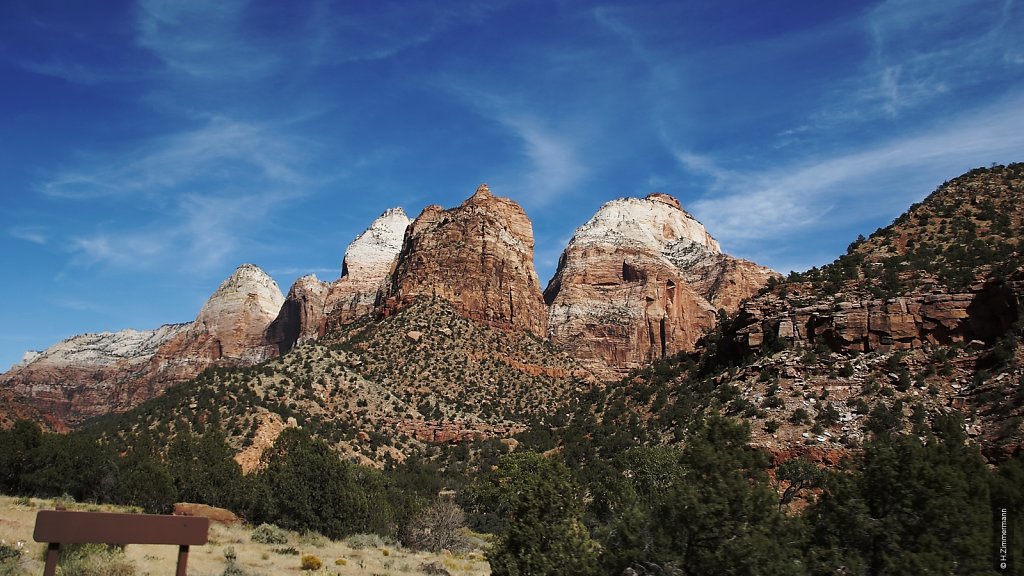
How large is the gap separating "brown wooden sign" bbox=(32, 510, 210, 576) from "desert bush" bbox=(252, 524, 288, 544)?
2154 cm

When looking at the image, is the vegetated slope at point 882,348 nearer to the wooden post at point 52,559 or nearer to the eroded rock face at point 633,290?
the wooden post at point 52,559

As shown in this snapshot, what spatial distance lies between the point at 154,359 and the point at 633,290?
106045 mm

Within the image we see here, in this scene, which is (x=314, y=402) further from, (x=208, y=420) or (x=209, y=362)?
(x=209, y=362)

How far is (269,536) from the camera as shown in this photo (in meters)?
30.1

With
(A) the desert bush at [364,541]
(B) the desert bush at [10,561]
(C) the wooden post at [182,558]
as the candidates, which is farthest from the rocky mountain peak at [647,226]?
(C) the wooden post at [182,558]

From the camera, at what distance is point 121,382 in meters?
155

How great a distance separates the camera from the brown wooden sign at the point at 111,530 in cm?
855

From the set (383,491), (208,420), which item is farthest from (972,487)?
(208,420)

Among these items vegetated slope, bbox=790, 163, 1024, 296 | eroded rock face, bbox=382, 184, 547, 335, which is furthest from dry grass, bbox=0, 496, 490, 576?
eroded rock face, bbox=382, 184, 547, 335

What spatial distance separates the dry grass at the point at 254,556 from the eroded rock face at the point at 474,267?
63438 mm

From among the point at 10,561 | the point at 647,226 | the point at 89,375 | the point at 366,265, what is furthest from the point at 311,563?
the point at 89,375

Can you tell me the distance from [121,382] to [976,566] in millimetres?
168407

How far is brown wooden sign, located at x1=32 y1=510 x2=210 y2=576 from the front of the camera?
8.55 metres

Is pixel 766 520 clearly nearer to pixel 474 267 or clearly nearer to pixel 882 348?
pixel 882 348
